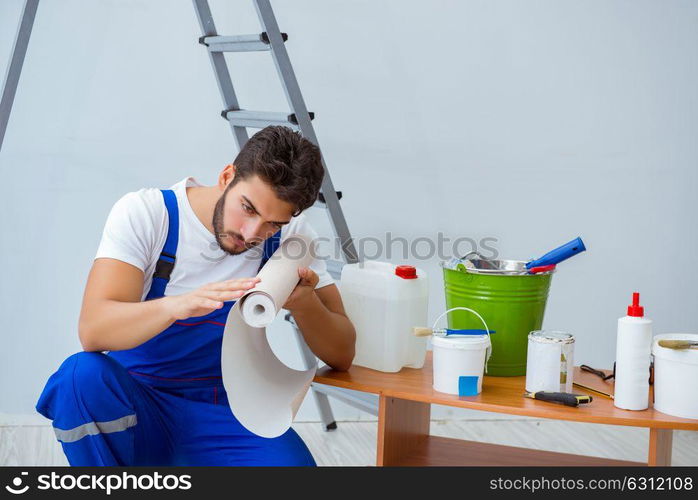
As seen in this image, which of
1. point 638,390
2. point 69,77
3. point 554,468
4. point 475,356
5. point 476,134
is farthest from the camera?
point 476,134

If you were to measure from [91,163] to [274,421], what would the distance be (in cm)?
175

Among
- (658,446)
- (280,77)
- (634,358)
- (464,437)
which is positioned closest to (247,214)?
(280,77)

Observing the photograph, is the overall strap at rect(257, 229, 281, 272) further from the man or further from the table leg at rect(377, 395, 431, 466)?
the table leg at rect(377, 395, 431, 466)

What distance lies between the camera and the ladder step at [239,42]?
257 cm

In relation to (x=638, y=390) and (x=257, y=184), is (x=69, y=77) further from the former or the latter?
(x=638, y=390)

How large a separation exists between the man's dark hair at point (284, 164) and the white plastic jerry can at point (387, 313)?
310mm

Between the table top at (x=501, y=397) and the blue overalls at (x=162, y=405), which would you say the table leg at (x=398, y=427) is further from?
the blue overalls at (x=162, y=405)

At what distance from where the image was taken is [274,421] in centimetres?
199

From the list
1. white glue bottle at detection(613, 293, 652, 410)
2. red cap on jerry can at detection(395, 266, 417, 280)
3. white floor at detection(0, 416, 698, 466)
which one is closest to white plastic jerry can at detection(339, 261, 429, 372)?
red cap on jerry can at detection(395, 266, 417, 280)

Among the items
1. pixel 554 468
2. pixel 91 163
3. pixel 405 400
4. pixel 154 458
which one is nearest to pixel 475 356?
pixel 405 400

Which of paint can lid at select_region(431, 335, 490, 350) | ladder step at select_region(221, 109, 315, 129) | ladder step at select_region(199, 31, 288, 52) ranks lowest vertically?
paint can lid at select_region(431, 335, 490, 350)

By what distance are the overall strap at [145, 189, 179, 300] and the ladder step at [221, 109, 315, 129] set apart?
610mm

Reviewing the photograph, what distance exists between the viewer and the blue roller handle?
2.01m

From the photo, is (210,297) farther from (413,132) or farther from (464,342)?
(413,132)
